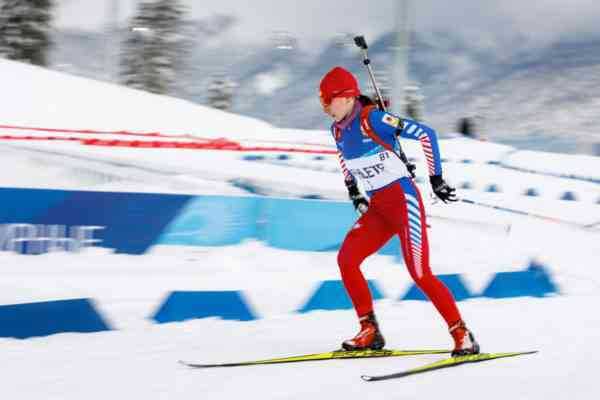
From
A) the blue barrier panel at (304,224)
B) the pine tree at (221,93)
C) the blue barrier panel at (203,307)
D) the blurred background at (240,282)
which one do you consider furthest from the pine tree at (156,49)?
the blue barrier panel at (203,307)

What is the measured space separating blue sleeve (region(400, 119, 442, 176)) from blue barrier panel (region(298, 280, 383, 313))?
2257 millimetres

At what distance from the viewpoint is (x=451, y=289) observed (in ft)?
23.5

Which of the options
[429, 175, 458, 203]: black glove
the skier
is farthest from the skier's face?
[429, 175, 458, 203]: black glove

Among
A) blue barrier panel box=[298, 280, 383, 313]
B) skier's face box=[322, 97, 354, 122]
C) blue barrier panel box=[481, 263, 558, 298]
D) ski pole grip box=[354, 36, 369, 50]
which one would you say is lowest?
blue barrier panel box=[481, 263, 558, 298]

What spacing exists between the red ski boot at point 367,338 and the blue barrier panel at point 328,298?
5.35 feet

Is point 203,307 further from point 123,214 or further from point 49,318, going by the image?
point 123,214

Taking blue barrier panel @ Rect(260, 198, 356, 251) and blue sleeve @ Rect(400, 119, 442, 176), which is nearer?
blue sleeve @ Rect(400, 119, 442, 176)

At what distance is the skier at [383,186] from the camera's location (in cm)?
457

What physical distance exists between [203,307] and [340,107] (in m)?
2.17

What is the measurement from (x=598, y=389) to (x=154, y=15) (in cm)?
4712

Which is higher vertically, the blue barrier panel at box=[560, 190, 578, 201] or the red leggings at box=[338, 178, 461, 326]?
the red leggings at box=[338, 178, 461, 326]

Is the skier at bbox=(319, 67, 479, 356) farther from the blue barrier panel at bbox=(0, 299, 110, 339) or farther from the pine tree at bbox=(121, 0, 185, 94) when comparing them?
the pine tree at bbox=(121, 0, 185, 94)

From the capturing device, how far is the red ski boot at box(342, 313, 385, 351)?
4864 mm

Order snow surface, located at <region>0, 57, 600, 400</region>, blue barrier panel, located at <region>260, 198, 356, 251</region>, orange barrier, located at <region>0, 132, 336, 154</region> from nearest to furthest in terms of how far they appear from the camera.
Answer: snow surface, located at <region>0, 57, 600, 400</region> < blue barrier panel, located at <region>260, 198, 356, 251</region> < orange barrier, located at <region>0, 132, 336, 154</region>
